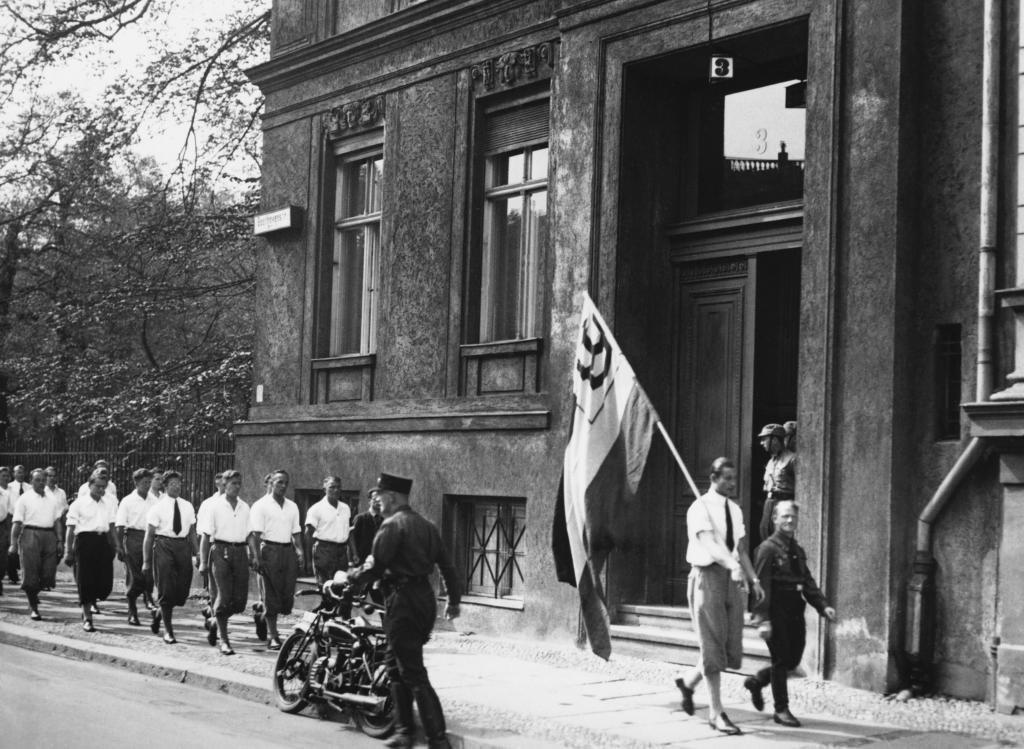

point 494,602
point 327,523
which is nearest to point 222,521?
point 327,523

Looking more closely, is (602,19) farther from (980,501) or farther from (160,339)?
(160,339)

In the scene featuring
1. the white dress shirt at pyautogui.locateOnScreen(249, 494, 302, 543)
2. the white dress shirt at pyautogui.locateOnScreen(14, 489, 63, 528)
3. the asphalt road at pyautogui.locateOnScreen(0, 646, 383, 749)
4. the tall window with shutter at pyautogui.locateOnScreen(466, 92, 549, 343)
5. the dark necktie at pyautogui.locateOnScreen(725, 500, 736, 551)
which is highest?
the tall window with shutter at pyautogui.locateOnScreen(466, 92, 549, 343)

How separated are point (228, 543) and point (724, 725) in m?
6.88

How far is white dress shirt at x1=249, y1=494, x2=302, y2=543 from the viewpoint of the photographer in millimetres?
14422

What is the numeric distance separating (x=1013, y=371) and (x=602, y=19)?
19.7 ft

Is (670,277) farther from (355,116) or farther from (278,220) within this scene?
(278,220)

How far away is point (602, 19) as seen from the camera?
1441 centimetres

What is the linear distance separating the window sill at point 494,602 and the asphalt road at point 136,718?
12.7 ft

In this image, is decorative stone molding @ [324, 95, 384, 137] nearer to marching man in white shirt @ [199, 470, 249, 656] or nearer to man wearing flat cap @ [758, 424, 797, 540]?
marching man in white shirt @ [199, 470, 249, 656]

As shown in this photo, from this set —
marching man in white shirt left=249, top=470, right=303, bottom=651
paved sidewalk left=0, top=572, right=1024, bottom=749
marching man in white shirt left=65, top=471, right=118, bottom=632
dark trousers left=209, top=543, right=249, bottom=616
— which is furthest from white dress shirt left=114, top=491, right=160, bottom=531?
marching man in white shirt left=249, top=470, right=303, bottom=651

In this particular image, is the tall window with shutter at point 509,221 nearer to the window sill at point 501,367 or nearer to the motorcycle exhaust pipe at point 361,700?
the window sill at point 501,367

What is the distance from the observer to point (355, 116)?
18.1m

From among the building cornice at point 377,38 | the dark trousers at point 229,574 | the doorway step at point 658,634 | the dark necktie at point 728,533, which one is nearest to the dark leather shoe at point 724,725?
the dark necktie at point 728,533

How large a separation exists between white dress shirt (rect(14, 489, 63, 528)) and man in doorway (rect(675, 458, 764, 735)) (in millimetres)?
11940
